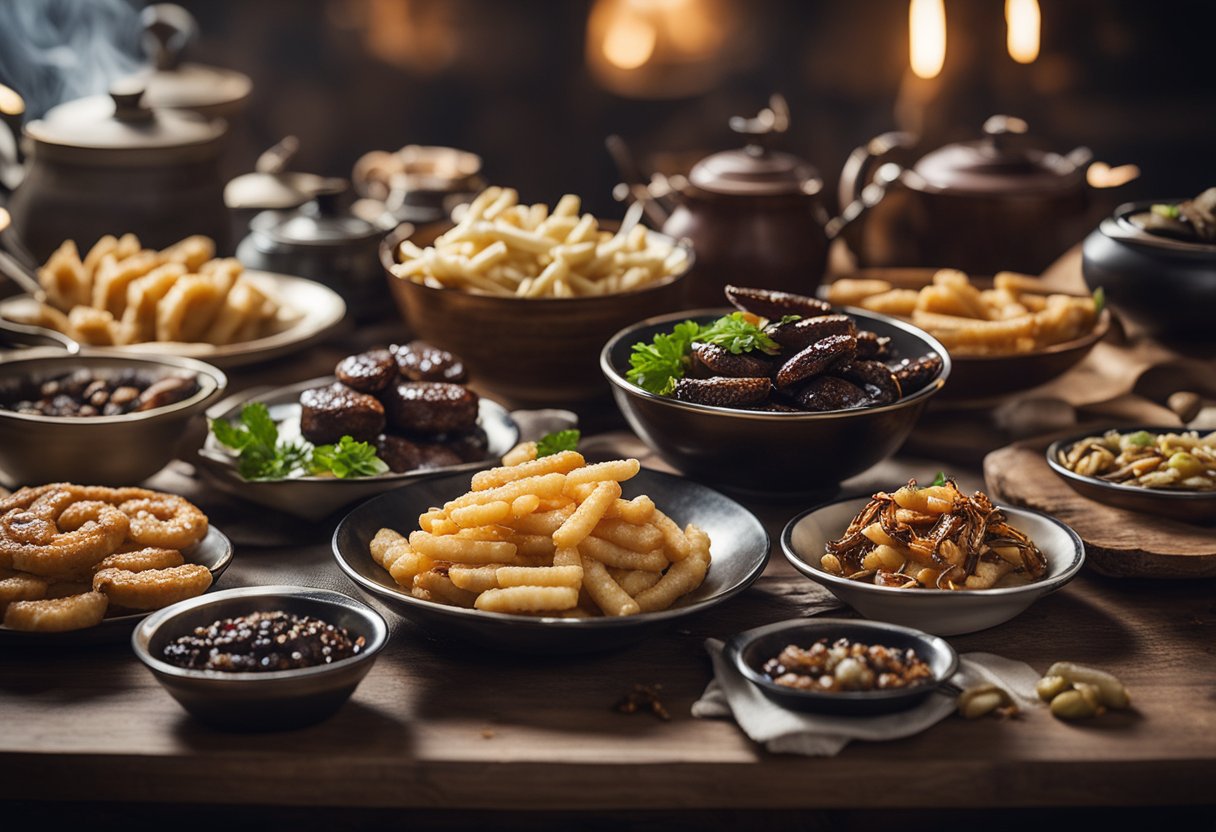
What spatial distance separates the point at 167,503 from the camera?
2.20 metres

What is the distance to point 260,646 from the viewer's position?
5.69ft

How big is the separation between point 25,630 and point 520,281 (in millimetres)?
1284

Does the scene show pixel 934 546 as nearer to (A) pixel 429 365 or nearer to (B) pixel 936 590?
(B) pixel 936 590

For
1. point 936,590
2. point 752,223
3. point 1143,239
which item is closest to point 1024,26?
point 1143,239

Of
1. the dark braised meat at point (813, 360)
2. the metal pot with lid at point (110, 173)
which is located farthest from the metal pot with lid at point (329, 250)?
the dark braised meat at point (813, 360)

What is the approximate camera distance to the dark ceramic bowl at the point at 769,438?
7.36ft

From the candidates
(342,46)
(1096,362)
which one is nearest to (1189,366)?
(1096,362)

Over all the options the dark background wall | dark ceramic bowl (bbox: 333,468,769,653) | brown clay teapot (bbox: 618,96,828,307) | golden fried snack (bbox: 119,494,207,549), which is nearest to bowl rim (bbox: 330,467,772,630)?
dark ceramic bowl (bbox: 333,468,769,653)

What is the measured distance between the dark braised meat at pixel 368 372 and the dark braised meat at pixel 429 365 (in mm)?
50

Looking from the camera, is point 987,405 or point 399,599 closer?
point 399,599

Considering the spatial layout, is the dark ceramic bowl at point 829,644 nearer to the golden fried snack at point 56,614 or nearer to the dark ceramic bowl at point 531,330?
the golden fried snack at point 56,614

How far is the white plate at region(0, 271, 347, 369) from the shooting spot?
2.88 meters

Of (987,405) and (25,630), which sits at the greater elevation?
(25,630)

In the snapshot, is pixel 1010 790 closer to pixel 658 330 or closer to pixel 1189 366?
pixel 658 330
